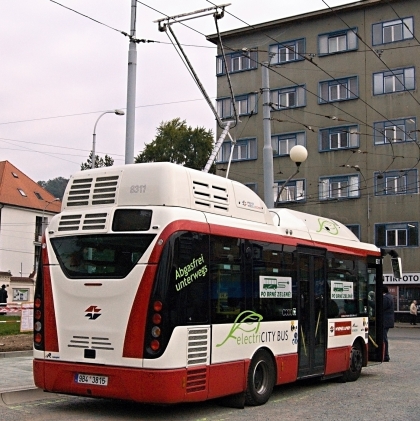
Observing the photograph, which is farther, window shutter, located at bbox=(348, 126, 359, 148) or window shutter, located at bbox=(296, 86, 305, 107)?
window shutter, located at bbox=(296, 86, 305, 107)

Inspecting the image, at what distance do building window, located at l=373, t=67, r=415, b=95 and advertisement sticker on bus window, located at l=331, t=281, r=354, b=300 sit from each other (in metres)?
31.2

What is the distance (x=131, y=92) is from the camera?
15.9 metres

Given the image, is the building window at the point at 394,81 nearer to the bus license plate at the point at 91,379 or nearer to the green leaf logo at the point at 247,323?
the green leaf logo at the point at 247,323

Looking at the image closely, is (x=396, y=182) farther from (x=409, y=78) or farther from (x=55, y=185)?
(x=55, y=185)

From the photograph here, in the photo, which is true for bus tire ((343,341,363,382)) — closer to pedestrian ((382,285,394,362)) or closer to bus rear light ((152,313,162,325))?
pedestrian ((382,285,394,362))

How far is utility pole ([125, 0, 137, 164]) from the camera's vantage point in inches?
614

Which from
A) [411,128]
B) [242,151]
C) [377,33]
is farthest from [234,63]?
[411,128]

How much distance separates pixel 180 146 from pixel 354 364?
161 ft

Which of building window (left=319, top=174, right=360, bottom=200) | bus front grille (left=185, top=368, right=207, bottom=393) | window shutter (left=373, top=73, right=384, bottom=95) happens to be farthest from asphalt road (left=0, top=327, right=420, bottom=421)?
window shutter (left=373, top=73, right=384, bottom=95)

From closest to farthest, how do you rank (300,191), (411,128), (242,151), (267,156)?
(267,156) < (411,128) < (300,191) < (242,151)

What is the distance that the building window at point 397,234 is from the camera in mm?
43875

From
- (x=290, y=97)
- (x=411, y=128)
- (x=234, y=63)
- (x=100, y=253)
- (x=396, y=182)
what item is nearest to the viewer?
(x=100, y=253)

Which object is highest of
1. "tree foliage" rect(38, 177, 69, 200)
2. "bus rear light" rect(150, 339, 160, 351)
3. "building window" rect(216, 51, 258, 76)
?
"tree foliage" rect(38, 177, 69, 200)

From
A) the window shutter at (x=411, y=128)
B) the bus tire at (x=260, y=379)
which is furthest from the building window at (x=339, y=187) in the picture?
the bus tire at (x=260, y=379)
